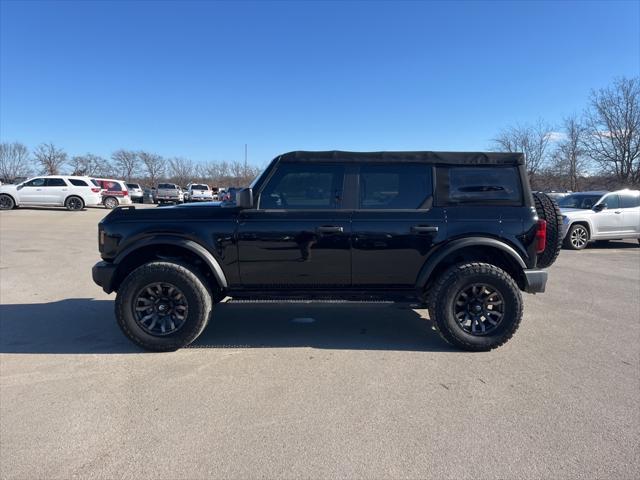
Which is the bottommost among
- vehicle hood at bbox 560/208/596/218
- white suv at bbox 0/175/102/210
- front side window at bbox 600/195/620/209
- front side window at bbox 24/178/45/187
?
vehicle hood at bbox 560/208/596/218

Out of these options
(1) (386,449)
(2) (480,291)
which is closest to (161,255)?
(1) (386,449)

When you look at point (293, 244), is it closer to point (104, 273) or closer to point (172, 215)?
point (172, 215)

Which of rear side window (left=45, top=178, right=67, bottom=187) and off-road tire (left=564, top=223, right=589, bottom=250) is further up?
rear side window (left=45, top=178, right=67, bottom=187)

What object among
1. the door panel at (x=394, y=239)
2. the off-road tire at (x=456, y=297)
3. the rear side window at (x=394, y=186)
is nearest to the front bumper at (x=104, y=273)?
the door panel at (x=394, y=239)

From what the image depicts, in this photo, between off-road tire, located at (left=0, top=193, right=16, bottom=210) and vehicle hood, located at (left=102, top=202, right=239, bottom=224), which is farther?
off-road tire, located at (left=0, top=193, right=16, bottom=210)

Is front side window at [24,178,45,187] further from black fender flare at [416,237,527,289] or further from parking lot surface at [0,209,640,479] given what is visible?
black fender flare at [416,237,527,289]

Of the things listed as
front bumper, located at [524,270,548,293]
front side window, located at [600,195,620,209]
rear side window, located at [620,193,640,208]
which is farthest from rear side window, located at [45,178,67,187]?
rear side window, located at [620,193,640,208]

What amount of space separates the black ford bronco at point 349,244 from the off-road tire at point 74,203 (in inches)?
879

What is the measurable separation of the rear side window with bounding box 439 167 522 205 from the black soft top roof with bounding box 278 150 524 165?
0.07 metres

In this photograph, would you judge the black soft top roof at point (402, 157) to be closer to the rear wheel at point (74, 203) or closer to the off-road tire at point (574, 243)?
the off-road tire at point (574, 243)

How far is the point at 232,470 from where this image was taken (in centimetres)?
241

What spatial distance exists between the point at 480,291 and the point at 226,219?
266 cm

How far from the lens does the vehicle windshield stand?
12.4m

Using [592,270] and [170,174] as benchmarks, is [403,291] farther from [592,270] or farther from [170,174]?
[170,174]
